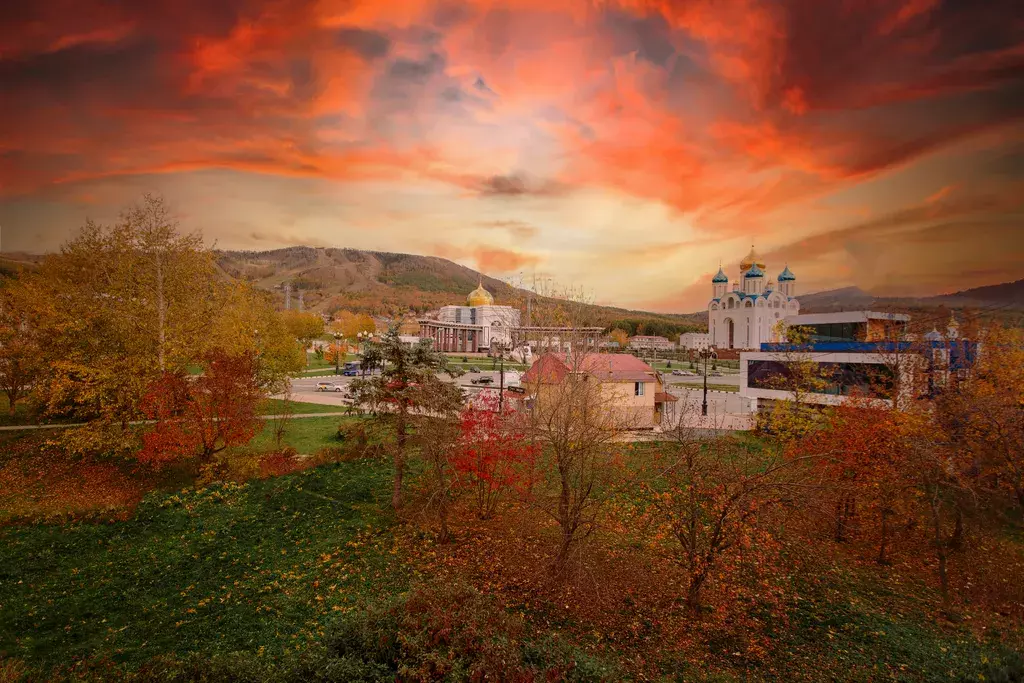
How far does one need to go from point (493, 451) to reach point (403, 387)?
344 centimetres

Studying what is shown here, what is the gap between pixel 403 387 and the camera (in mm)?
13906

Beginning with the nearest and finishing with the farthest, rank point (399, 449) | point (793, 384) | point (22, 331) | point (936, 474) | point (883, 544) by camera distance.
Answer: point (936, 474) → point (883, 544) → point (399, 449) → point (22, 331) → point (793, 384)

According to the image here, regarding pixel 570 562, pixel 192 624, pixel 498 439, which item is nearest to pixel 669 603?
pixel 570 562

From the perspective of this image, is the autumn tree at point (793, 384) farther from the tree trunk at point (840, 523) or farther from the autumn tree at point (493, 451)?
the autumn tree at point (493, 451)

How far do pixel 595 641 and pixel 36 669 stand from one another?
9935 millimetres

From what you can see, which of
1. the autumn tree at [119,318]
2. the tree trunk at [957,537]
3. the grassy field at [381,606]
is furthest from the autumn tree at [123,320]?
the tree trunk at [957,537]

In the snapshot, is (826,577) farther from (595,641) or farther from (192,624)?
(192,624)

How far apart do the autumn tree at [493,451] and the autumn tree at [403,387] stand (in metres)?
0.98

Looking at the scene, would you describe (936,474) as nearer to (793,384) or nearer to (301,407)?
(793,384)

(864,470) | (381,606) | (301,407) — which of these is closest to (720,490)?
(864,470)

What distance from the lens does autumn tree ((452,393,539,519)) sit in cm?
1343

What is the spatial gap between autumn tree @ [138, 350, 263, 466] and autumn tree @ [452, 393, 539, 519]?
8807 millimetres

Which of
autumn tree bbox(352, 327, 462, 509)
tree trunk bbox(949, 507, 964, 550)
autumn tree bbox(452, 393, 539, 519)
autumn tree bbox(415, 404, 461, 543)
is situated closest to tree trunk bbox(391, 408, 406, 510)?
autumn tree bbox(352, 327, 462, 509)

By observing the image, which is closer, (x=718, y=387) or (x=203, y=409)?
(x=203, y=409)
